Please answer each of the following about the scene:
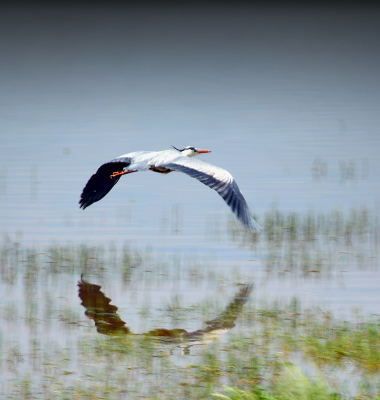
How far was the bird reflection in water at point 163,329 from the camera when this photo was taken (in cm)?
604

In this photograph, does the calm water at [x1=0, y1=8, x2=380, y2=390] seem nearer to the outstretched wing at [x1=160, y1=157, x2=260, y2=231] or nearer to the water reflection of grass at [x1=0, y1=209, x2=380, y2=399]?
the water reflection of grass at [x1=0, y1=209, x2=380, y2=399]

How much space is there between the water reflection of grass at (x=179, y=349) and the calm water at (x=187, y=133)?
0.12 metres

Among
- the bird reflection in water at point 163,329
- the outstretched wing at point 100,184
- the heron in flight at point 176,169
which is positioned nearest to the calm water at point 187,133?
the bird reflection in water at point 163,329

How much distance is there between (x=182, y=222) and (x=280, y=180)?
10.0 feet

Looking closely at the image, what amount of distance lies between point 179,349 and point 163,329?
0.45m

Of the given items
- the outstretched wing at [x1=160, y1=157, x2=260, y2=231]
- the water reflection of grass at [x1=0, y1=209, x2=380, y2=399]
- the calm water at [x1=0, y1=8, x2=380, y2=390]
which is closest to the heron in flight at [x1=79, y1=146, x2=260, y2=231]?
the outstretched wing at [x1=160, y1=157, x2=260, y2=231]

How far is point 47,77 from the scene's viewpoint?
96.1 ft

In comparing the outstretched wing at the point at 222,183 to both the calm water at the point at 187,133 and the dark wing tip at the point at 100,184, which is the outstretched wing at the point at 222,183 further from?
the dark wing tip at the point at 100,184

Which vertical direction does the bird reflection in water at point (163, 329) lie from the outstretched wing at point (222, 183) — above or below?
below

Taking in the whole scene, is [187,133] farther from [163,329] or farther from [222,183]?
[163,329]

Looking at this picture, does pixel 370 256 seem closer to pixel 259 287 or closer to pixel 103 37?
pixel 259 287

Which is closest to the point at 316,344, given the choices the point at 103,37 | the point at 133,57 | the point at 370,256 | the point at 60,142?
the point at 370,256

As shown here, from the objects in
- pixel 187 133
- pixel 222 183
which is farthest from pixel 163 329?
pixel 187 133

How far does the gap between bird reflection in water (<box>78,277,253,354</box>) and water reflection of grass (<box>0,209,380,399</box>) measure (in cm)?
8
